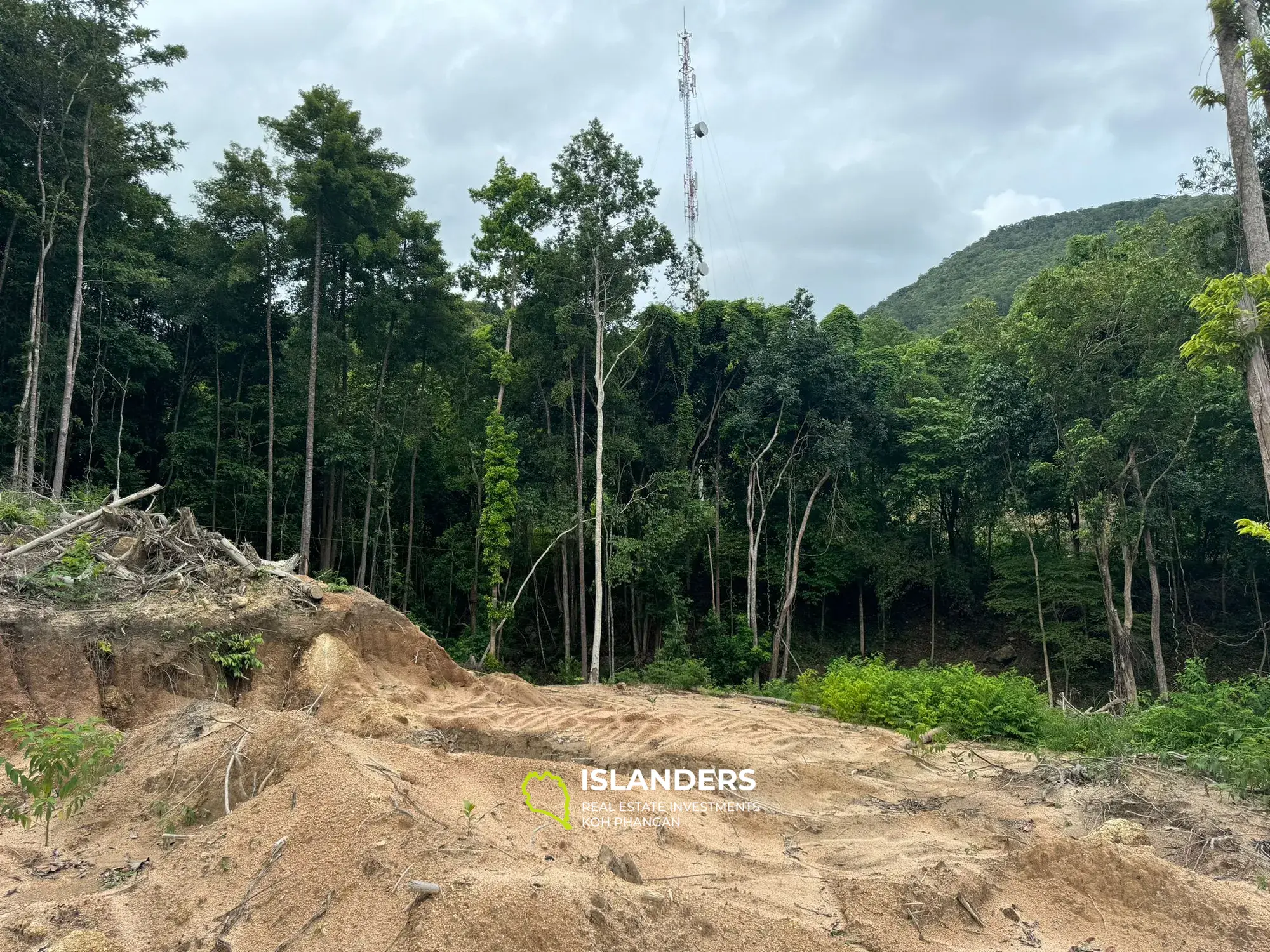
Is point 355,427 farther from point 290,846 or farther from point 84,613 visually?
point 290,846

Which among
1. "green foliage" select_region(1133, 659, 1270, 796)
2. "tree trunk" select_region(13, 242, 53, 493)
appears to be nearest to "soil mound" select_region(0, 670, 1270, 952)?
"green foliage" select_region(1133, 659, 1270, 796)

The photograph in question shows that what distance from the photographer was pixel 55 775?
3.45 meters

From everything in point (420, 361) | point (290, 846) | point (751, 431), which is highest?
point (420, 361)

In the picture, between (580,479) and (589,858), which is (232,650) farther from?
(580,479)

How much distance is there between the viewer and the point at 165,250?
54.9 feet

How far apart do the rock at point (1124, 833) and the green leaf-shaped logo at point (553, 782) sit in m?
2.75

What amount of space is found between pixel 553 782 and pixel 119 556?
5.50m

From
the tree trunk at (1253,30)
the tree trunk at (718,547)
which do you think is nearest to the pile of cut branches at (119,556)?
the tree trunk at (718,547)

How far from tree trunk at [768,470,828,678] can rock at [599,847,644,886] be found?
43.9 ft

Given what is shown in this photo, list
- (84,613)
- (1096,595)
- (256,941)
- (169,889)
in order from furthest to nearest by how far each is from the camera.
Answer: (1096,595) → (84,613) → (169,889) → (256,941)

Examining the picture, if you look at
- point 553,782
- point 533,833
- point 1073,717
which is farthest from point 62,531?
point 1073,717

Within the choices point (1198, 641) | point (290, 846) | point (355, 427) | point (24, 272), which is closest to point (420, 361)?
point (355, 427)

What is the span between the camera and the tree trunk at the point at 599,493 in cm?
1369

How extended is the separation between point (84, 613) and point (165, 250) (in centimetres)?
1389
